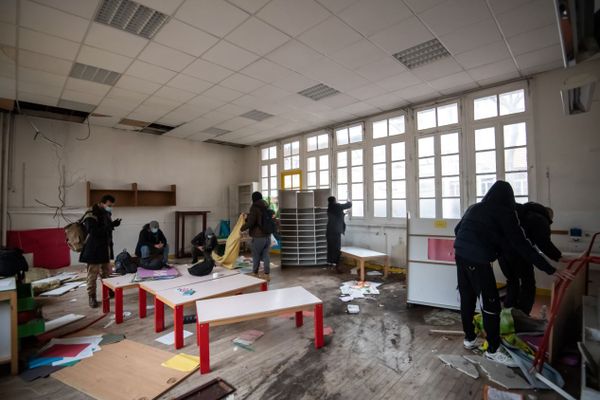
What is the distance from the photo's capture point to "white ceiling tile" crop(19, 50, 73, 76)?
3.56 m

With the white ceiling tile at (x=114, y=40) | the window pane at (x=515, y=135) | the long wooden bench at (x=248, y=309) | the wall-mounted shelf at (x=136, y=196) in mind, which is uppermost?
the white ceiling tile at (x=114, y=40)

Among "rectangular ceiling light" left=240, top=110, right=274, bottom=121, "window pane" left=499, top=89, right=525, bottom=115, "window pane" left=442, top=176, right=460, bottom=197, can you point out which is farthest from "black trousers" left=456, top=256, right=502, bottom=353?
"rectangular ceiling light" left=240, top=110, right=274, bottom=121

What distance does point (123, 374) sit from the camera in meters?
2.28

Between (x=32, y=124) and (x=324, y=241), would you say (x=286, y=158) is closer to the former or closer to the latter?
(x=324, y=241)

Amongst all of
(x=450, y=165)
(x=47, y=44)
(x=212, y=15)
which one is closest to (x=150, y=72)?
(x=47, y=44)

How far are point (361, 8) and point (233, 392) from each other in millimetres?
3413

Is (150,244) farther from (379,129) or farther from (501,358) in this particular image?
(379,129)

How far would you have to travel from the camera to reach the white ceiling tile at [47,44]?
3152mm

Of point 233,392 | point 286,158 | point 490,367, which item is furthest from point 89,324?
point 286,158

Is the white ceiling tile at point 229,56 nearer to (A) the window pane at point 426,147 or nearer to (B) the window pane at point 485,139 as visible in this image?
(A) the window pane at point 426,147

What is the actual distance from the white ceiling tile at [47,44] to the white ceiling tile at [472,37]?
166 inches

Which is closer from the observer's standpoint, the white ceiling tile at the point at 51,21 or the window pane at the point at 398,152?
the white ceiling tile at the point at 51,21

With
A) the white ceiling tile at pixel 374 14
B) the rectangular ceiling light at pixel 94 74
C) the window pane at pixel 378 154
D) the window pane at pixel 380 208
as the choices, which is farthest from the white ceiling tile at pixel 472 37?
the rectangular ceiling light at pixel 94 74

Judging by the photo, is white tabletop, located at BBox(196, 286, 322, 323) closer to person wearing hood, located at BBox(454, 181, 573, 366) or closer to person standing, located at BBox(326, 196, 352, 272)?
person wearing hood, located at BBox(454, 181, 573, 366)
